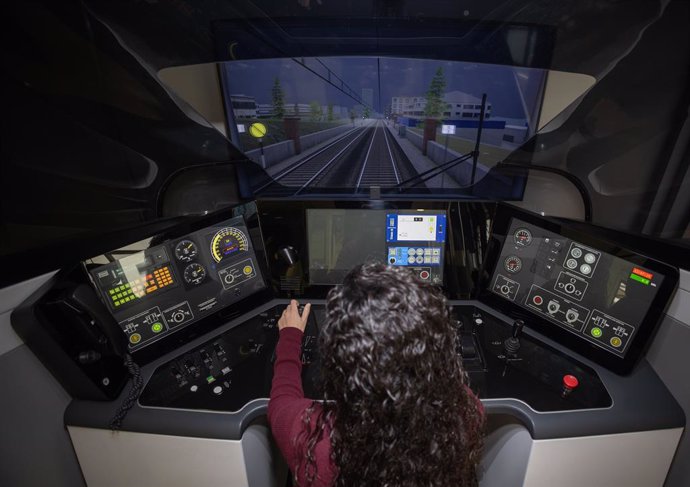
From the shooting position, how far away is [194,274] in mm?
1121

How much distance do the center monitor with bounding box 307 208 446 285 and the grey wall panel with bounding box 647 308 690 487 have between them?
69cm

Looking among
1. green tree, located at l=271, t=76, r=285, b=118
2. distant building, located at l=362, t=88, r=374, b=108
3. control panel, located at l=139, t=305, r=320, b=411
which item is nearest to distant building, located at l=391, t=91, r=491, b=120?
distant building, located at l=362, t=88, r=374, b=108

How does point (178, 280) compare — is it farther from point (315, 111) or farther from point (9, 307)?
point (315, 111)

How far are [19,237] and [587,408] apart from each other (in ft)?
5.86

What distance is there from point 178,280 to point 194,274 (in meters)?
0.06

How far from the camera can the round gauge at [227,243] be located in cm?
116

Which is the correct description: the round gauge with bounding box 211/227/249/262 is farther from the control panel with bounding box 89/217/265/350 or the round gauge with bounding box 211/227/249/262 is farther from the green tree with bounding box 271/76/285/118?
the green tree with bounding box 271/76/285/118

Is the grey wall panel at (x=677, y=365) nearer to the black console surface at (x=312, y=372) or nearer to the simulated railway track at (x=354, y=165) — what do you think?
the black console surface at (x=312, y=372)

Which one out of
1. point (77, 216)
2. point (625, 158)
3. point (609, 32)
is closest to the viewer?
point (77, 216)

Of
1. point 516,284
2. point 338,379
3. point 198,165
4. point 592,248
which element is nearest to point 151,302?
point 338,379

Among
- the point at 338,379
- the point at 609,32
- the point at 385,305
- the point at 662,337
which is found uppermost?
the point at 609,32

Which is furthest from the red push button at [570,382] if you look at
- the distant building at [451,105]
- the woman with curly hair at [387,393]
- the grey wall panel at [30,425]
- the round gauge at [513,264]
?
the distant building at [451,105]

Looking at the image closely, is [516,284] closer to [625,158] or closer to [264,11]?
[625,158]

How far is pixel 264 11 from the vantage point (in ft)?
5.50
